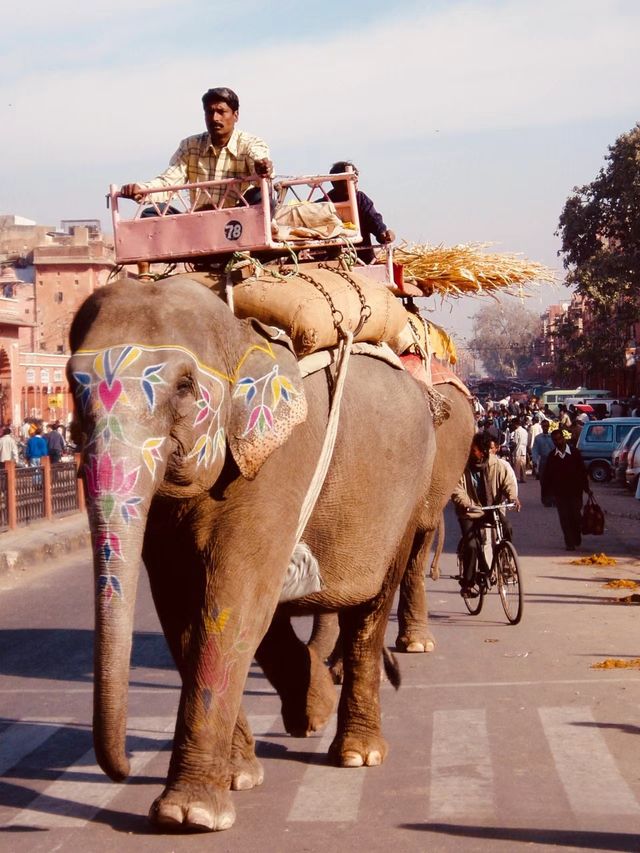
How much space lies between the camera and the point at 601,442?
38.1m

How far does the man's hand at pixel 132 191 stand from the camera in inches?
288

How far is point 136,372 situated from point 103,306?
39cm

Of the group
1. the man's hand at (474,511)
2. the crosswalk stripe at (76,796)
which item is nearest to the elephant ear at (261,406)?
the crosswalk stripe at (76,796)

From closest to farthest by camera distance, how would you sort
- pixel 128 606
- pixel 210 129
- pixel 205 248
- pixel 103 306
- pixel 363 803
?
1. pixel 128 606
2. pixel 103 306
3. pixel 363 803
4. pixel 205 248
5. pixel 210 129

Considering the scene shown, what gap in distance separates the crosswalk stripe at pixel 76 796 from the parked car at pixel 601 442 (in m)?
31.0

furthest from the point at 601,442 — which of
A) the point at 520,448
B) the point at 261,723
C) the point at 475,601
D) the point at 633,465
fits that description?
the point at 261,723

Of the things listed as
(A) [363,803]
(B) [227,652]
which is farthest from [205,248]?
(A) [363,803]

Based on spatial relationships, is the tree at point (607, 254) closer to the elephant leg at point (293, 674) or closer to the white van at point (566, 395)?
the white van at point (566, 395)

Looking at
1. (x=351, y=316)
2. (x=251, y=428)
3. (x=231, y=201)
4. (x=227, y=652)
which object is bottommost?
(x=227, y=652)

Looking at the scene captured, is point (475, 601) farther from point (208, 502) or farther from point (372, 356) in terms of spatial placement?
point (208, 502)

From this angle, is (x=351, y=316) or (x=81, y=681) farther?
(x=81, y=681)

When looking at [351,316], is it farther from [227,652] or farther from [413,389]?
[227,652]

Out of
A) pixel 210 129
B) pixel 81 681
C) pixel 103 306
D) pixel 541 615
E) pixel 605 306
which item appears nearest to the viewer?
pixel 103 306

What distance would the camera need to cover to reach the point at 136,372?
17.7 ft
